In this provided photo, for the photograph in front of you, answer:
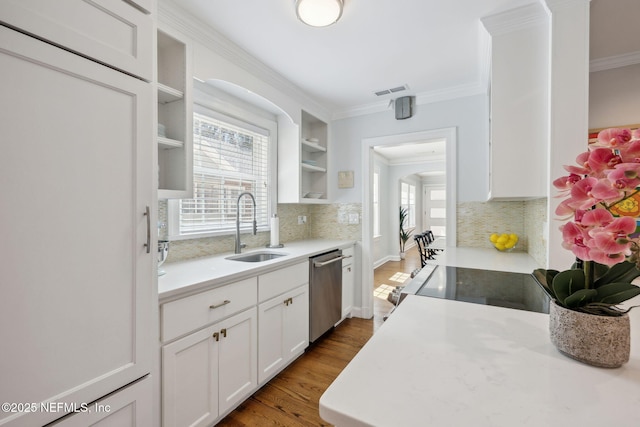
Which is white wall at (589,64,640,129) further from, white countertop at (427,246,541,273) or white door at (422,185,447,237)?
white door at (422,185,447,237)

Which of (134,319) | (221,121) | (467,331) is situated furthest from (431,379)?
(221,121)

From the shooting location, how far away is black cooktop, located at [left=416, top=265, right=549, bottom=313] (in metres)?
1.08

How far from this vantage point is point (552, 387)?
55 cm

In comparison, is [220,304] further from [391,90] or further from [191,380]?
[391,90]

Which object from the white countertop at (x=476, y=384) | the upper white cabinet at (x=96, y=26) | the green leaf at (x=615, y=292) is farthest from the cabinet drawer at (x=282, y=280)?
the green leaf at (x=615, y=292)

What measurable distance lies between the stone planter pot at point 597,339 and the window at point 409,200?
6771 mm

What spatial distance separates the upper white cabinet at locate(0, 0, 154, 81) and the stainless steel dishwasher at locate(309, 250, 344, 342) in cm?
179

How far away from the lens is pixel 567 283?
0.69 m

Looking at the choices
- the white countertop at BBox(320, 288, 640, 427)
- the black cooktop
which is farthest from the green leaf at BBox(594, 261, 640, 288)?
the black cooktop

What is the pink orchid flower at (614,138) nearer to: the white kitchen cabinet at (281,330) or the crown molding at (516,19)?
the crown molding at (516,19)

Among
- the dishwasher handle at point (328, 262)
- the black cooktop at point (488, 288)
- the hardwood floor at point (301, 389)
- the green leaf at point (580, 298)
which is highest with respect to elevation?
the green leaf at point (580, 298)

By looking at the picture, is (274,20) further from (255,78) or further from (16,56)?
(16,56)

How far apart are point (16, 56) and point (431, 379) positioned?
4.47ft

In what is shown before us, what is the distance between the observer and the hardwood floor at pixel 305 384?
166 cm
